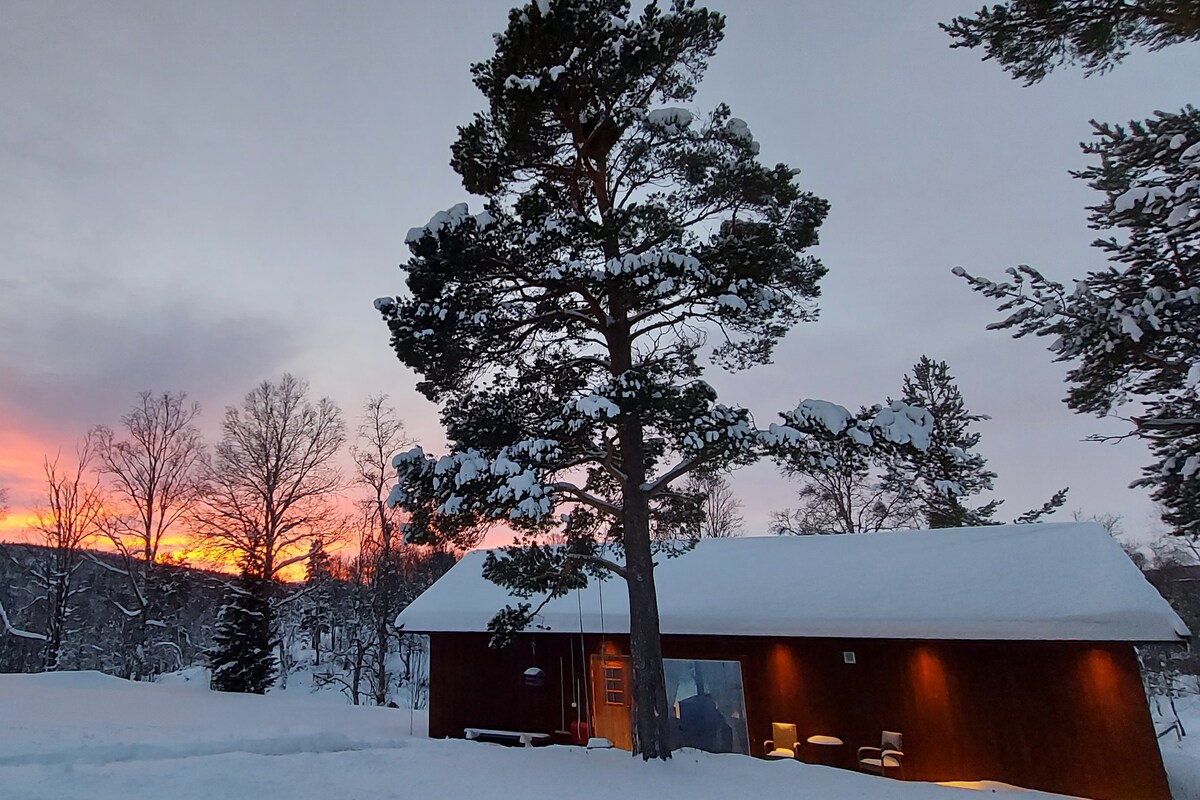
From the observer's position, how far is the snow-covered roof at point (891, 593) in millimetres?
7438

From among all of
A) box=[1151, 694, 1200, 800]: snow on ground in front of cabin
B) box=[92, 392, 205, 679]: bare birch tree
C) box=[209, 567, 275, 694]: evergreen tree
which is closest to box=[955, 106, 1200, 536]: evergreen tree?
box=[1151, 694, 1200, 800]: snow on ground in front of cabin

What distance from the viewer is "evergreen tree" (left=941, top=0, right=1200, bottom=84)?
16.4ft

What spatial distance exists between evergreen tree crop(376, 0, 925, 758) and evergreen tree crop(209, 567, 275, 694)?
1284 centimetres

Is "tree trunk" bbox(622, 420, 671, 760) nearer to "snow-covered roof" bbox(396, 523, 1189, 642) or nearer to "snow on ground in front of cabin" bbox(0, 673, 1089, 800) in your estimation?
"snow on ground in front of cabin" bbox(0, 673, 1089, 800)

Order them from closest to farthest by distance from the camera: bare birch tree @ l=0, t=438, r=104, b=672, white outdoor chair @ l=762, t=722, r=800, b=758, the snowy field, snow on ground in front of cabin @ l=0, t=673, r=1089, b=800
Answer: snow on ground in front of cabin @ l=0, t=673, r=1089, b=800 → the snowy field → white outdoor chair @ l=762, t=722, r=800, b=758 → bare birch tree @ l=0, t=438, r=104, b=672

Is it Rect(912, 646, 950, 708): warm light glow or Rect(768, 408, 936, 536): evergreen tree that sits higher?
Rect(768, 408, 936, 536): evergreen tree

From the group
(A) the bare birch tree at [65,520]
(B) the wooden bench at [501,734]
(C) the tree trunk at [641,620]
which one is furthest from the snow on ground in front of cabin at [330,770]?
(A) the bare birch tree at [65,520]

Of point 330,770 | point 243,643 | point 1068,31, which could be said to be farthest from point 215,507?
point 1068,31

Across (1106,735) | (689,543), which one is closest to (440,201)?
(689,543)

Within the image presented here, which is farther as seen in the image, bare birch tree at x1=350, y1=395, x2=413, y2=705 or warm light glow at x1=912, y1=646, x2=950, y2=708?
bare birch tree at x1=350, y1=395, x2=413, y2=705

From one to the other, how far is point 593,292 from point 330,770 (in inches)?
207

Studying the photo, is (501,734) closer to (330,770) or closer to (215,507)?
(330,770)

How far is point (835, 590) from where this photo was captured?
9383 mm

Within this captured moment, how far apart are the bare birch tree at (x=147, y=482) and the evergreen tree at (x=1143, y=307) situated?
21.1 metres
